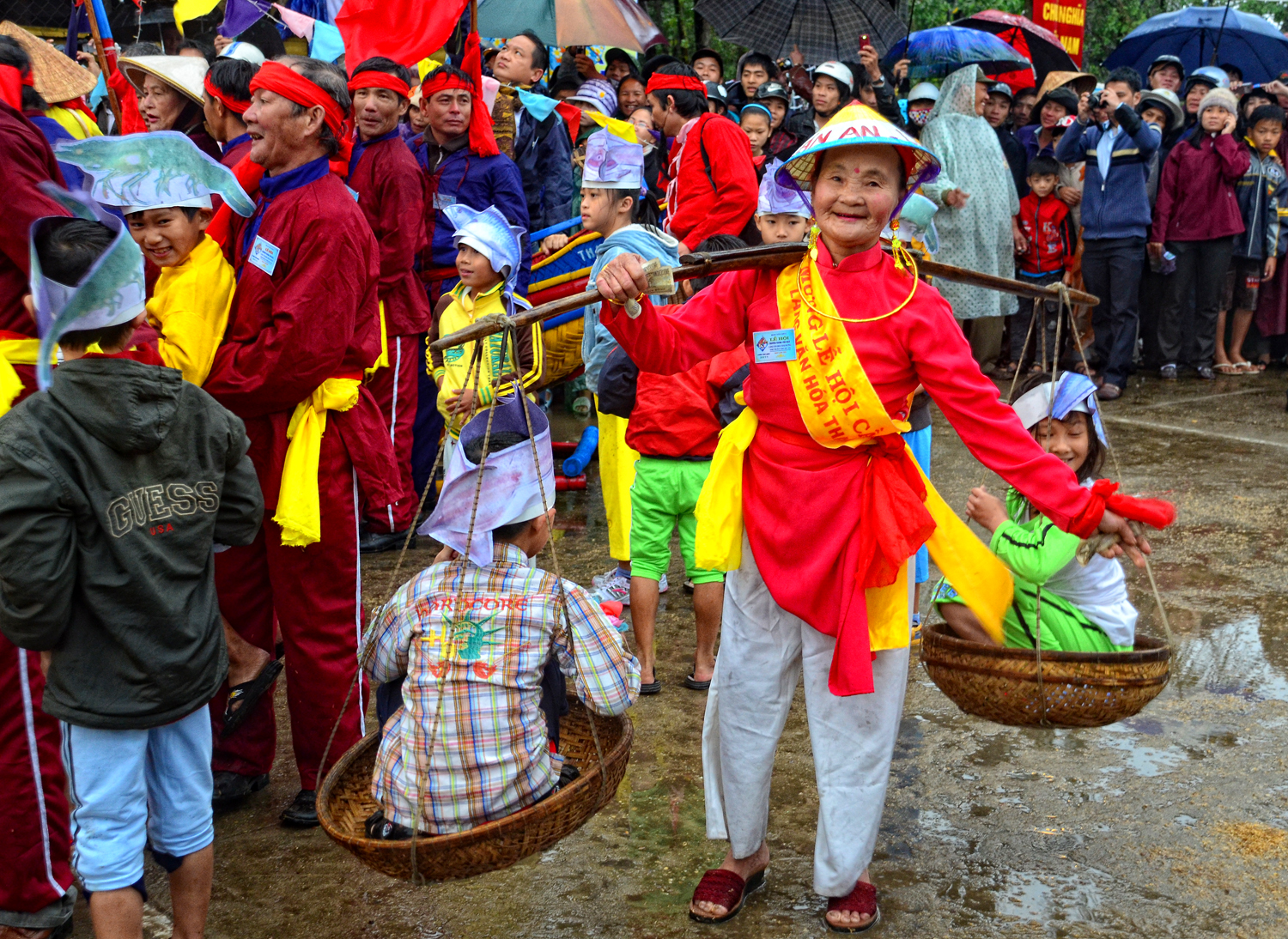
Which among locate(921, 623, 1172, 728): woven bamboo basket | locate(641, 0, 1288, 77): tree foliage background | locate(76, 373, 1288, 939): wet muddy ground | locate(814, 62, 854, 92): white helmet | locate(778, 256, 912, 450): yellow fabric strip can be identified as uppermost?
locate(641, 0, 1288, 77): tree foliage background

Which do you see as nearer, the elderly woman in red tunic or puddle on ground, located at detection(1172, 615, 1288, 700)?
the elderly woman in red tunic

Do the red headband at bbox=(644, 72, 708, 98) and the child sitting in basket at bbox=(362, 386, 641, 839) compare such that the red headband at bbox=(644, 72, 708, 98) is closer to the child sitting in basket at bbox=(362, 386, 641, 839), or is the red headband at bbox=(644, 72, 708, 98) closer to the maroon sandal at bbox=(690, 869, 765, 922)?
the child sitting in basket at bbox=(362, 386, 641, 839)

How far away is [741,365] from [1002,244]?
5.41 metres

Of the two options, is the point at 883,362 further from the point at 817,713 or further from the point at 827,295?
the point at 817,713

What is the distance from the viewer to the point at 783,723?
3320mm

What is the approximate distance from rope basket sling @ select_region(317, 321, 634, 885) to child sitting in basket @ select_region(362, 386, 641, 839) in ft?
0.15

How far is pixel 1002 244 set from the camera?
9.35 m

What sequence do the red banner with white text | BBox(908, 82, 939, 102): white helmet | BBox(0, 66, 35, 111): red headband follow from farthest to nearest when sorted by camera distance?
the red banner with white text → BBox(908, 82, 939, 102): white helmet → BBox(0, 66, 35, 111): red headband

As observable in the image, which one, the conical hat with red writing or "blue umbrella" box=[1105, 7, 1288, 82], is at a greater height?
"blue umbrella" box=[1105, 7, 1288, 82]

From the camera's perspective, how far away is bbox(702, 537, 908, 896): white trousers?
3.20 meters

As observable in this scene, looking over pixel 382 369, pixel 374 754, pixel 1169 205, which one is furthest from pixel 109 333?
pixel 1169 205

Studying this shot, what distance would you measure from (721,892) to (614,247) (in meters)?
2.60

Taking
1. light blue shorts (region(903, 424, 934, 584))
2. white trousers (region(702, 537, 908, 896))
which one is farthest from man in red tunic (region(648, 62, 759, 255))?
white trousers (region(702, 537, 908, 896))

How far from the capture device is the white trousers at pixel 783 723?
10.5 feet
